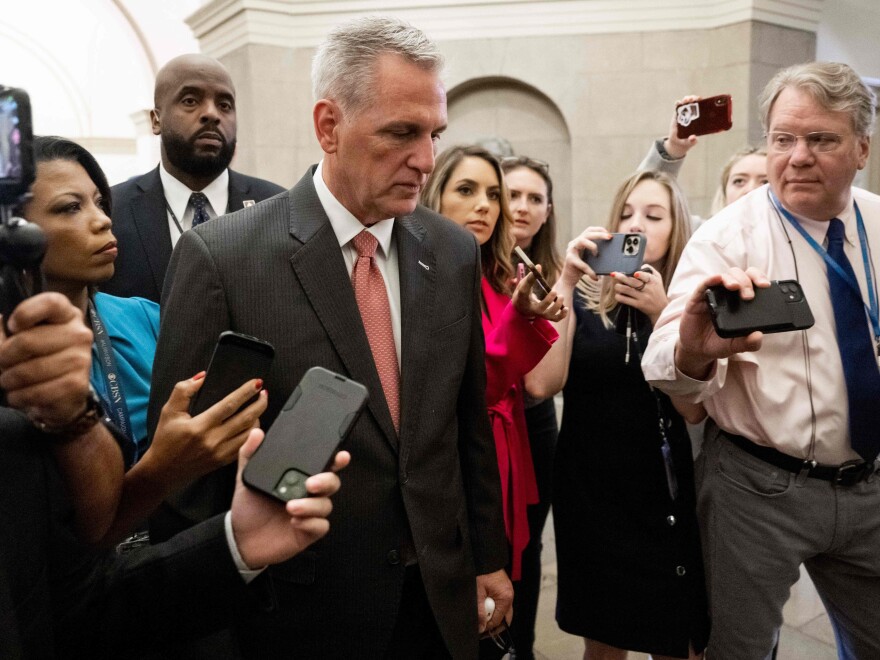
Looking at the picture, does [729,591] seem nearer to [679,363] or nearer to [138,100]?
[679,363]

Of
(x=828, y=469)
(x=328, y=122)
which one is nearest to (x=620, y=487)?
(x=828, y=469)

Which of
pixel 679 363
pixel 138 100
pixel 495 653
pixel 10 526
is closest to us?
pixel 10 526

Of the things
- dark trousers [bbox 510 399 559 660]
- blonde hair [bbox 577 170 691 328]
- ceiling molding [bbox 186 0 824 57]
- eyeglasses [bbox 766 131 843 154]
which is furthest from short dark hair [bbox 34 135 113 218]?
ceiling molding [bbox 186 0 824 57]

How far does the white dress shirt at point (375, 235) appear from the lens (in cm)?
158

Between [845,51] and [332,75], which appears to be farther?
[845,51]

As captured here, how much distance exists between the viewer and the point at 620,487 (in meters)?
2.28

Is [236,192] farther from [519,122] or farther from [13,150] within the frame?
[519,122]

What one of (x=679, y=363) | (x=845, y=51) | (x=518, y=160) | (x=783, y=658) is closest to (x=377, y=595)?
(x=679, y=363)

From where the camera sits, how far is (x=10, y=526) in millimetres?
859

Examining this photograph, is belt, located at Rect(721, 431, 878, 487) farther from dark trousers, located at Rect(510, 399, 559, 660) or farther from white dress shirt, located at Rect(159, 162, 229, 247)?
white dress shirt, located at Rect(159, 162, 229, 247)

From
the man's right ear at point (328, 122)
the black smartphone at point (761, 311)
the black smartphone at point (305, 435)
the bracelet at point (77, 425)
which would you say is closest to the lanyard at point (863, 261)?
the black smartphone at point (761, 311)

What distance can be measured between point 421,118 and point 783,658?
8.63 ft

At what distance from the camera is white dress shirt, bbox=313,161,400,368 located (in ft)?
5.20

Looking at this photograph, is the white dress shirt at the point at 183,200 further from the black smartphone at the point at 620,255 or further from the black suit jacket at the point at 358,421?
the black smartphone at the point at 620,255
